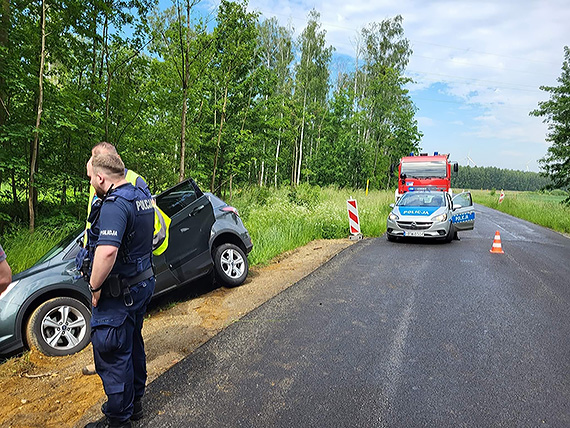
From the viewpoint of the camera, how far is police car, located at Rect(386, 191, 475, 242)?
1009 cm

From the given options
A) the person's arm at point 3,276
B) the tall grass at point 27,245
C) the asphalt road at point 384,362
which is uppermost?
the person's arm at point 3,276

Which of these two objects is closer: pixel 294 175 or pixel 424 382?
pixel 424 382

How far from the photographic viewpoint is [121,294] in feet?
7.45

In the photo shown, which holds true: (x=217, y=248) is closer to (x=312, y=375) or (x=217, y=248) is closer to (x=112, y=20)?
(x=312, y=375)

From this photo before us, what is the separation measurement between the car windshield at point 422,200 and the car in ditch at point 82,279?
278 inches

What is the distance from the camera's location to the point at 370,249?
9.19m

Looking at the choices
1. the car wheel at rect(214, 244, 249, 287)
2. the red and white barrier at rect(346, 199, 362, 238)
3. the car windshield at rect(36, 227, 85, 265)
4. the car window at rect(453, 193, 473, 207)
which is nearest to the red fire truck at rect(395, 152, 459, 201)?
the car window at rect(453, 193, 473, 207)

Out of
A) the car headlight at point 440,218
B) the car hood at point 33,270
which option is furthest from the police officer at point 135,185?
the car headlight at point 440,218

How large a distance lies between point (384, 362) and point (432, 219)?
25.3 ft

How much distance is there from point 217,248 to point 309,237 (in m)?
5.41

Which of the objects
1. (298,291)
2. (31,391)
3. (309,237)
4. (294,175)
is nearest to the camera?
(31,391)

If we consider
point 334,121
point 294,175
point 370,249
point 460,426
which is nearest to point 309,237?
point 370,249

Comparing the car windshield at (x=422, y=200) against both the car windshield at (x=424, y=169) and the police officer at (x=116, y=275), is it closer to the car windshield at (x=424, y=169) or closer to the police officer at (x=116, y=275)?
the car windshield at (x=424, y=169)

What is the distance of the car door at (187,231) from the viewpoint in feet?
15.6
